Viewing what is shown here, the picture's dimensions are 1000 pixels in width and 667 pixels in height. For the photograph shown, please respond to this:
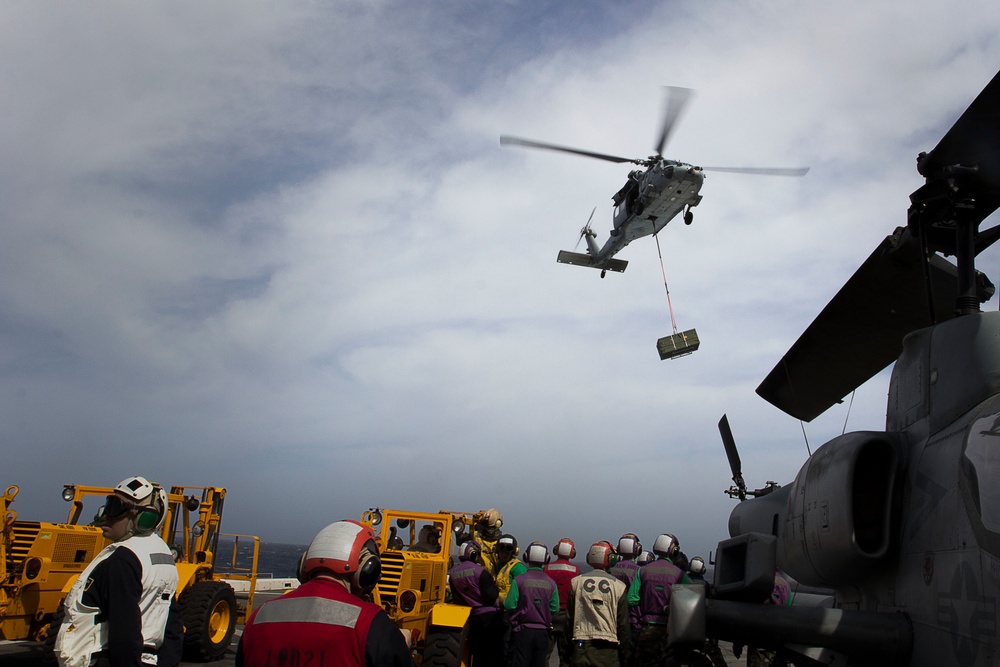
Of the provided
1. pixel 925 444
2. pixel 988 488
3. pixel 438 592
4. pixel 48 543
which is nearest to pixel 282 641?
pixel 988 488

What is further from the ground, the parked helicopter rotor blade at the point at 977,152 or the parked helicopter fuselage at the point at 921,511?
the parked helicopter rotor blade at the point at 977,152

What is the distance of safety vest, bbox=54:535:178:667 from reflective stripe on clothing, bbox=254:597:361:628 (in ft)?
5.04

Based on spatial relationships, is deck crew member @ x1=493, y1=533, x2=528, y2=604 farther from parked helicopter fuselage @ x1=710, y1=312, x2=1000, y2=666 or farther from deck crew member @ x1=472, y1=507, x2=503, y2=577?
parked helicopter fuselage @ x1=710, y1=312, x2=1000, y2=666

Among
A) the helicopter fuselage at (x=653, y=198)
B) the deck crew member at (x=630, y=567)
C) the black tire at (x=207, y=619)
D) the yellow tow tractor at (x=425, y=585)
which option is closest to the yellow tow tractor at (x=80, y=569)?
the black tire at (x=207, y=619)

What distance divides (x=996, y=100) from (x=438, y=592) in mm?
8032

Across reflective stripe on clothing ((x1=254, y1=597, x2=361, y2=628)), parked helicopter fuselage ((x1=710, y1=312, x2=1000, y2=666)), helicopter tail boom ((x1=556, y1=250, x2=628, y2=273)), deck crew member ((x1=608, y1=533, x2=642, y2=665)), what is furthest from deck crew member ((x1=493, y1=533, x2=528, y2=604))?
helicopter tail boom ((x1=556, y1=250, x2=628, y2=273))

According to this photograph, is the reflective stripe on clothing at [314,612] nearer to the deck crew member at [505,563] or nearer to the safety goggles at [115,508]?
the safety goggles at [115,508]

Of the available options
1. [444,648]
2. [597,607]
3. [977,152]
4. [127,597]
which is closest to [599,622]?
[597,607]

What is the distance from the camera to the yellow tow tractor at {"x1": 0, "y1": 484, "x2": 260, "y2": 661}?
891cm

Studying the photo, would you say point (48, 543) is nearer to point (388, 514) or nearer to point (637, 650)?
point (388, 514)

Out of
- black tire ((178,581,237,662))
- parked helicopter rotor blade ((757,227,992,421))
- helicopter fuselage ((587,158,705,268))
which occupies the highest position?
helicopter fuselage ((587,158,705,268))

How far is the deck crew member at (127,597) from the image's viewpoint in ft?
11.3

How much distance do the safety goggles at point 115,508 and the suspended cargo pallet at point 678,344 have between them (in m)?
15.0

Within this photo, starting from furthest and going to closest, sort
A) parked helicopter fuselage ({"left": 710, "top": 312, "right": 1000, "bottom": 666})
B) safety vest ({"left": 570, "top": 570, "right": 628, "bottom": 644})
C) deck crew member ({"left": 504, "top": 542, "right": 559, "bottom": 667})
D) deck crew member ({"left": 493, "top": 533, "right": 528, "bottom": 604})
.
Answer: deck crew member ({"left": 493, "top": 533, "right": 528, "bottom": 604})
deck crew member ({"left": 504, "top": 542, "right": 559, "bottom": 667})
safety vest ({"left": 570, "top": 570, "right": 628, "bottom": 644})
parked helicopter fuselage ({"left": 710, "top": 312, "right": 1000, "bottom": 666})
